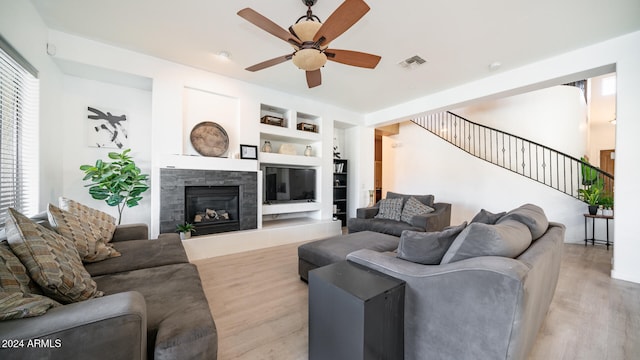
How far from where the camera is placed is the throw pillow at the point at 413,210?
4.19 m

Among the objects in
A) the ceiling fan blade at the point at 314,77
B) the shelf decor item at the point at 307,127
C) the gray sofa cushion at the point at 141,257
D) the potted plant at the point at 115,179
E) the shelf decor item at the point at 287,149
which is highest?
A: the ceiling fan blade at the point at 314,77

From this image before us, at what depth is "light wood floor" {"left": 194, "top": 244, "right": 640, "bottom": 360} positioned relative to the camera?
1564 millimetres

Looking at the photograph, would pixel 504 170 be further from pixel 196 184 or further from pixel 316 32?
pixel 196 184

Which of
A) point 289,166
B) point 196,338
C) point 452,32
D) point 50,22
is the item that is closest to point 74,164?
point 50,22

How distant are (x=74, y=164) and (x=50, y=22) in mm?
1653

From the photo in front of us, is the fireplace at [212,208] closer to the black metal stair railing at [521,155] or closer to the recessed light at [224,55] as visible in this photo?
the recessed light at [224,55]

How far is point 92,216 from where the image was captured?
2.17m

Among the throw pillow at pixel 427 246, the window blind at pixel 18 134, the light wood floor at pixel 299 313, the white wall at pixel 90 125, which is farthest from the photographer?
the white wall at pixel 90 125

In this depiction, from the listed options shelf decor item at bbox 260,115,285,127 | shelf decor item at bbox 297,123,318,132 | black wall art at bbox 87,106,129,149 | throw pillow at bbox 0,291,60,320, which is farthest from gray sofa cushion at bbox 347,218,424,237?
black wall art at bbox 87,106,129,149

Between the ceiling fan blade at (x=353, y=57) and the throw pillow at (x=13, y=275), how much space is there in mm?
2361

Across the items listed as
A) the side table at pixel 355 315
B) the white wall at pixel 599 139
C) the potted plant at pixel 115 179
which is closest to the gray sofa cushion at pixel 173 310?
the side table at pixel 355 315

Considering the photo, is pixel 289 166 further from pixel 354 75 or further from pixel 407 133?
pixel 407 133

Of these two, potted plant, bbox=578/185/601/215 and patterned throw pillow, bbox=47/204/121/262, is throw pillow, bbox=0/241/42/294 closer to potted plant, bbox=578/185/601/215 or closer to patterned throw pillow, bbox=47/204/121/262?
patterned throw pillow, bbox=47/204/121/262

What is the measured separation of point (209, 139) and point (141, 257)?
2083mm
